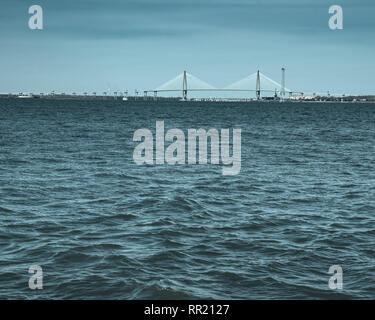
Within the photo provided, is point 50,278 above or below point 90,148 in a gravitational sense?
below

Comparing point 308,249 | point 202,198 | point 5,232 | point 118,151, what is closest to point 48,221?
point 5,232

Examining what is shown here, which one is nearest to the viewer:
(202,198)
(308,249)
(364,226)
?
(308,249)

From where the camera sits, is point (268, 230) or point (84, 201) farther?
point (84, 201)

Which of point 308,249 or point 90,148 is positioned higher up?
point 90,148

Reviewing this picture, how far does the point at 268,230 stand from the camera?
1466 cm

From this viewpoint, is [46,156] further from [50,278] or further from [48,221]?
[50,278]

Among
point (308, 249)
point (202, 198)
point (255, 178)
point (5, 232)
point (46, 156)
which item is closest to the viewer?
point (308, 249)

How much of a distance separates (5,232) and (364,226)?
10.7 metres

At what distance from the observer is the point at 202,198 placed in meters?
19.1

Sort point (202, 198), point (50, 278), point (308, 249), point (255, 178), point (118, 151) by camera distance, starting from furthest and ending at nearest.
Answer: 1. point (118, 151)
2. point (255, 178)
3. point (202, 198)
4. point (308, 249)
5. point (50, 278)

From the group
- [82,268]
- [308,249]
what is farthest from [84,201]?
[308,249]

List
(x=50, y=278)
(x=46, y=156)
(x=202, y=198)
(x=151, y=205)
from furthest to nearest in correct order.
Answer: (x=46, y=156)
(x=202, y=198)
(x=151, y=205)
(x=50, y=278)

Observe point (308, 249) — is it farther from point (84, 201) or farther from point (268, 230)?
point (84, 201)
